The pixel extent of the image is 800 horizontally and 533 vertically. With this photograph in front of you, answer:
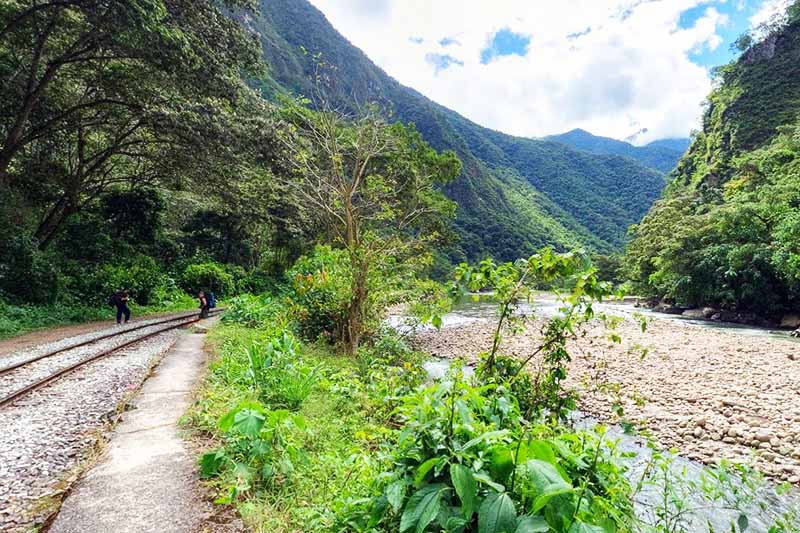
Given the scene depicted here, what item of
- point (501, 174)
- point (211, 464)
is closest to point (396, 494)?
point (211, 464)

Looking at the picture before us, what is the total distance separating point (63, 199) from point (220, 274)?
8214 millimetres

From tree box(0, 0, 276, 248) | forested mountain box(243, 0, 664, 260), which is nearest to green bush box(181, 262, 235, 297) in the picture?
tree box(0, 0, 276, 248)

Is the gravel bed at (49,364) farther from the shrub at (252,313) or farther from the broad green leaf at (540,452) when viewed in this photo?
the broad green leaf at (540,452)

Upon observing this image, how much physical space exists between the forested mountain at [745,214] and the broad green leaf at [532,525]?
2339cm

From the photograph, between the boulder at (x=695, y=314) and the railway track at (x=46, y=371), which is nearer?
the railway track at (x=46, y=371)

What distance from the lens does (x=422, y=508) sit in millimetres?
1808

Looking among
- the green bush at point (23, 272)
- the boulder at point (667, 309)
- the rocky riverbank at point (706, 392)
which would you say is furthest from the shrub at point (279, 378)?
the boulder at point (667, 309)

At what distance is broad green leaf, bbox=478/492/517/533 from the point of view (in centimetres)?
161

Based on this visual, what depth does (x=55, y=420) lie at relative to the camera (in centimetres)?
477

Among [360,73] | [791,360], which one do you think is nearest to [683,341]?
[791,360]

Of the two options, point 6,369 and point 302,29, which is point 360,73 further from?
point 6,369

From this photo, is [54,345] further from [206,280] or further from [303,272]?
[206,280]

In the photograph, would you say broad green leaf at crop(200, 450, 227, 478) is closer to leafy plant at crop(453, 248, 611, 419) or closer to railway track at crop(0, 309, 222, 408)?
leafy plant at crop(453, 248, 611, 419)

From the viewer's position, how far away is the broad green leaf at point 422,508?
5.70 feet
